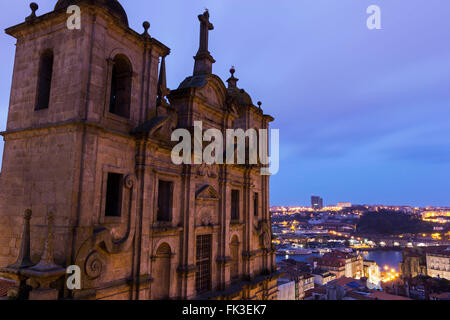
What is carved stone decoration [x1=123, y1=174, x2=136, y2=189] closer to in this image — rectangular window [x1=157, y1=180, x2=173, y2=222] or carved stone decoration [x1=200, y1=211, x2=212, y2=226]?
rectangular window [x1=157, y1=180, x2=173, y2=222]

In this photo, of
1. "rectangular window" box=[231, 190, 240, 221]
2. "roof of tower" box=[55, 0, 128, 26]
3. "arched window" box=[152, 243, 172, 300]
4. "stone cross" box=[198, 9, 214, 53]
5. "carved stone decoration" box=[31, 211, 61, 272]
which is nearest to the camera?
"carved stone decoration" box=[31, 211, 61, 272]

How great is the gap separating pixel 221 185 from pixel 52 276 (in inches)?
491

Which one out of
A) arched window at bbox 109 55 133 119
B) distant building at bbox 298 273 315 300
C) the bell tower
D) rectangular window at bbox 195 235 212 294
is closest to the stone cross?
the bell tower

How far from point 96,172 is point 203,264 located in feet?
33.2

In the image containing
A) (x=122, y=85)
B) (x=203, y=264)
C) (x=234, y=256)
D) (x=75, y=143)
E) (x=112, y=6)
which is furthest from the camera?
(x=234, y=256)

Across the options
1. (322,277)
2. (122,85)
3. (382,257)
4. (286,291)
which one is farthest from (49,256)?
(382,257)

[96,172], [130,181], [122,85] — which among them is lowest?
[130,181]

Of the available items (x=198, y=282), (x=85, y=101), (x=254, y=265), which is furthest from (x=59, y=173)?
(x=254, y=265)

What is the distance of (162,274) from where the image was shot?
664 inches

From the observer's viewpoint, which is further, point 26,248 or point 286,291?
point 286,291

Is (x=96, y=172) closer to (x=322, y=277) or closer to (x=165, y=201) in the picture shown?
(x=165, y=201)

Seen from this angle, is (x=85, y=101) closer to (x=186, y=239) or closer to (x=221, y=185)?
(x=186, y=239)

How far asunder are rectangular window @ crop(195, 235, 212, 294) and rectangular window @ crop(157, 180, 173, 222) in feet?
10.4

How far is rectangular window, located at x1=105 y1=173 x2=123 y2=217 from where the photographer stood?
45.8ft
